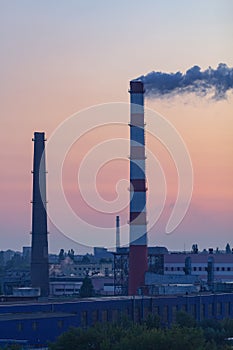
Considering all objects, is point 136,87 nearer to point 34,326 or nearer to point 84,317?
point 84,317

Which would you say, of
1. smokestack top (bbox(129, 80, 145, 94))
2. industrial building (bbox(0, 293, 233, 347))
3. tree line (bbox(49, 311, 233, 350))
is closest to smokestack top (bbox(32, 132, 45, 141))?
smokestack top (bbox(129, 80, 145, 94))

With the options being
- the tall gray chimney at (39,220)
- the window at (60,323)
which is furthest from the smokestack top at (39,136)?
the window at (60,323)

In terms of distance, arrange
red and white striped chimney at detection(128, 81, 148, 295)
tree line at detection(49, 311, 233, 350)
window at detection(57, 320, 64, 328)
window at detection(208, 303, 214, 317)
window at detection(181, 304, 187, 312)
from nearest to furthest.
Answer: tree line at detection(49, 311, 233, 350) < window at detection(57, 320, 64, 328) < window at detection(181, 304, 187, 312) < window at detection(208, 303, 214, 317) < red and white striped chimney at detection(128, 81, 148, 295)

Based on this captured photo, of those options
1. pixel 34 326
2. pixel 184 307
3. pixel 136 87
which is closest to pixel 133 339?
pixel 34 326

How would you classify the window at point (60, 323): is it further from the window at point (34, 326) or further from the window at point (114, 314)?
the window at point (114, 314)

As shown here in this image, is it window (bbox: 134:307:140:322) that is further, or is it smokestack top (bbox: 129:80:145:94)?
smokestack top (bbox: 129:80:145:94)

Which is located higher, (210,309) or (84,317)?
(210,309)

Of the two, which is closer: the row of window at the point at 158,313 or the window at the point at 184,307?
the row of window at the point at 158,313

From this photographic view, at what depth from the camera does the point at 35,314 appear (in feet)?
88.9

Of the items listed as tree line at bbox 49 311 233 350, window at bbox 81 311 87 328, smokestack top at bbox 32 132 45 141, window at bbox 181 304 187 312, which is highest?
smokestack top at bbox 32 132 45 141

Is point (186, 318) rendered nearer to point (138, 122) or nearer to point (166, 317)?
point (166, 317)

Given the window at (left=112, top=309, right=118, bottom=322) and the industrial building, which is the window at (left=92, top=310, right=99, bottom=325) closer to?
the industrial building

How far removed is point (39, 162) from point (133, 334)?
81.8 feet

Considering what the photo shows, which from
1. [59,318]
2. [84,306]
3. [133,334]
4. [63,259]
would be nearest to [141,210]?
[84,306]
